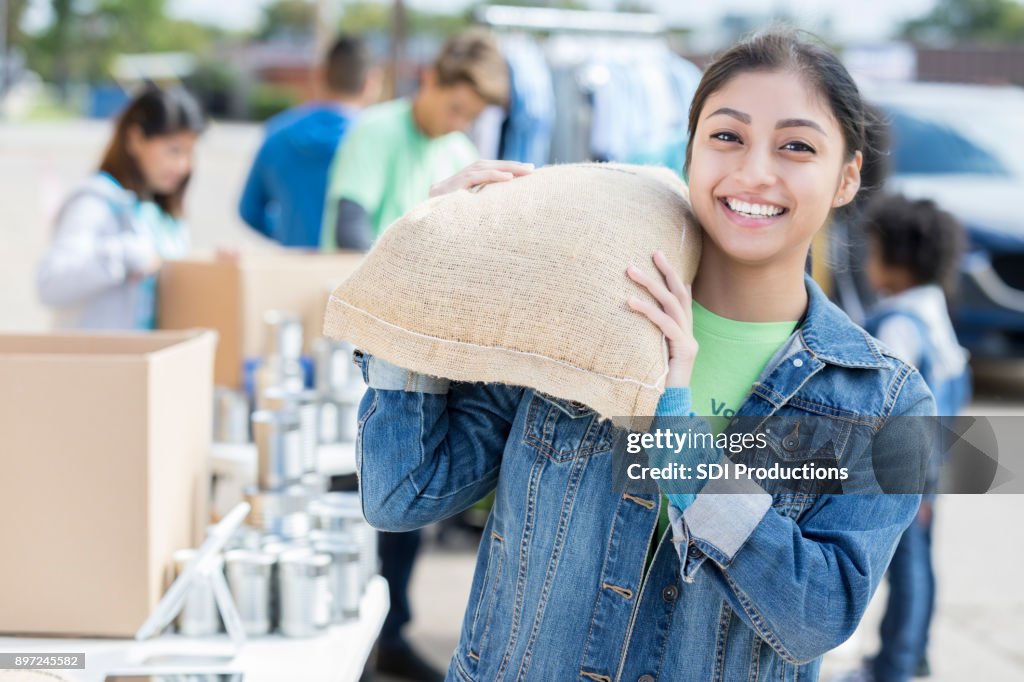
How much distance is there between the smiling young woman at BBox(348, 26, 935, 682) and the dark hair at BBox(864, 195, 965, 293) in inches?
83.5

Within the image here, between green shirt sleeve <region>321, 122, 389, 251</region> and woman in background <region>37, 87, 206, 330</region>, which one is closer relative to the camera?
woman in background <region>37, 87, 206, 330</region>

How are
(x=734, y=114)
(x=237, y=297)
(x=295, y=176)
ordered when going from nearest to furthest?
(x=734, y=114) < (x=237, y=297) < (x=295, y=176)

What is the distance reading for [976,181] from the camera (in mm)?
7109

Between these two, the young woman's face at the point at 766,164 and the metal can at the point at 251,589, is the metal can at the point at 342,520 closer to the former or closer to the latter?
the metal can at the point at 251,589

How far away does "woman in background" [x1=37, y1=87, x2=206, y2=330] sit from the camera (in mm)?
3107

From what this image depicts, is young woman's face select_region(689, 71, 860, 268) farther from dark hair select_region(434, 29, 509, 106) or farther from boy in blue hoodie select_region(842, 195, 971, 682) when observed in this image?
dark hair select_region(434, 29, 509, 106)

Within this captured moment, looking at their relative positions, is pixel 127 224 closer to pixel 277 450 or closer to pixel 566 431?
pixel 277 450

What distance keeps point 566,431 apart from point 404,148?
244 cm

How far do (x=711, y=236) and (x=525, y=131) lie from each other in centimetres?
378

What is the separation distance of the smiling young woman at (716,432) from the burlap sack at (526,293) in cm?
4

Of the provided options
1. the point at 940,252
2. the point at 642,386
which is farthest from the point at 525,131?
the point at 642,386

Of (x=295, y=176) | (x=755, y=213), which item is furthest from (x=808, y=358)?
(x=295, y=176)

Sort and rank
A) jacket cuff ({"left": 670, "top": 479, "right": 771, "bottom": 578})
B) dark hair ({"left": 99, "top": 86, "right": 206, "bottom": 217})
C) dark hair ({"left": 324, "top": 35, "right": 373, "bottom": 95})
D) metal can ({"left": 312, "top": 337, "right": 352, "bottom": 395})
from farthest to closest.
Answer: dark hair ({"left": 324, "top": 35, "right": 373, "bottom": 95}), dark hair ({"left": 99, "top": 86, "right": 206, "bottom": 217}), metal can ({"left": 312, "top": 337, "right": 352, "bottom": 395}), jacket cuff ({"left": 670, "top": 479, "right": 771, "bottom": 578})

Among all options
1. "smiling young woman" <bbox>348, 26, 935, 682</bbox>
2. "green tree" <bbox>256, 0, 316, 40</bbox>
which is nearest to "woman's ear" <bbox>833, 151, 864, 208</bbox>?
"smiling young woman" <bbox>348, 26, 935, 682</bbox>
